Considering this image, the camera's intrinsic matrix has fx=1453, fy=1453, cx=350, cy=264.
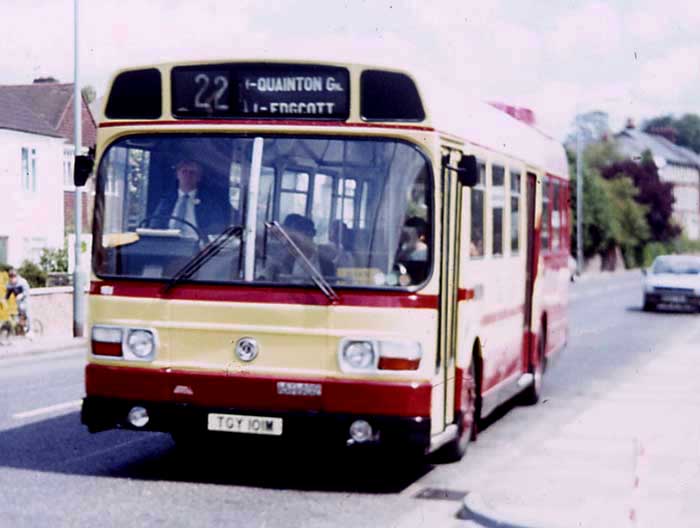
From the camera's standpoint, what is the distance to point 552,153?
1695 centimetres

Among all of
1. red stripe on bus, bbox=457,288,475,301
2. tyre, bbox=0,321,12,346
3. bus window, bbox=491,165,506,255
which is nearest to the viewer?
red stripe on bus, bbox=457,288,475,301

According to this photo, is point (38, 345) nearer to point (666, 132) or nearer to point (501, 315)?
point (501, 315)

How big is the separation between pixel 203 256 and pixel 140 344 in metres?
0.77

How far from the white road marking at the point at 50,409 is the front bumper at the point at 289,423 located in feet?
13.6

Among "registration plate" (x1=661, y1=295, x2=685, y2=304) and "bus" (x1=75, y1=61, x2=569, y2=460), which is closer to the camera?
"bus" (x1=75, y1=61, x2=569, y2=460)

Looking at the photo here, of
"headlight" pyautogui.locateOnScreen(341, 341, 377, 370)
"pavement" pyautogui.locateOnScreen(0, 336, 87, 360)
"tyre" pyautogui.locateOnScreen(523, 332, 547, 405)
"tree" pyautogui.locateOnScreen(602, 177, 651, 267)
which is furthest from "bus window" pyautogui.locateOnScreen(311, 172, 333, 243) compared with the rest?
"tree" pyautogui.locateOnScreen(602, 177, 651, 267)

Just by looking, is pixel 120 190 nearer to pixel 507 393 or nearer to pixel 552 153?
pixel 507 393

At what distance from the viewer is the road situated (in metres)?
8.78

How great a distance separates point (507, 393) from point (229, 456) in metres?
3.31

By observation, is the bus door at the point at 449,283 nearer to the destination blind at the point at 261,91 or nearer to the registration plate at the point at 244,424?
the destination blind at the point at 261,91

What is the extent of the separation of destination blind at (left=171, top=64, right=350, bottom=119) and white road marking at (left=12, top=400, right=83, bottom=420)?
5055 mm

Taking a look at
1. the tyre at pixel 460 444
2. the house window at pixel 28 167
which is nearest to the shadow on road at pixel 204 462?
the tyre at pixel 460 444

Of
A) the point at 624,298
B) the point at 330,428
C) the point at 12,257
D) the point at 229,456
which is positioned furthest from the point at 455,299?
the point at 624,298

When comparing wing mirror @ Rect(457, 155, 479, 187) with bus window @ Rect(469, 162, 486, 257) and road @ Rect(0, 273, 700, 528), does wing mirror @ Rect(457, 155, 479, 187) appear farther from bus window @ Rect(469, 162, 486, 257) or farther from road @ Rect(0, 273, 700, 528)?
road @ Rect(0, 273, 700, 528)
